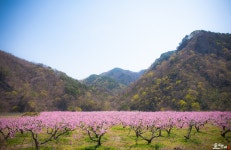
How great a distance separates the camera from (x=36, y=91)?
87.8 meters

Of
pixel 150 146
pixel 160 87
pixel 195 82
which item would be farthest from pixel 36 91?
pixel 150 146

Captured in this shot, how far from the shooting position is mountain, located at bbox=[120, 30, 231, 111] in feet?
214

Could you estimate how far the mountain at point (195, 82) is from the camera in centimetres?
6519

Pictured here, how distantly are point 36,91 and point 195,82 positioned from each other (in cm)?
7130

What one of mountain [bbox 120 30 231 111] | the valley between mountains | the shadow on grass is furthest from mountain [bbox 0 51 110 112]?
the shadow on grass

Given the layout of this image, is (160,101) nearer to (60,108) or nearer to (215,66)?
(215,66)

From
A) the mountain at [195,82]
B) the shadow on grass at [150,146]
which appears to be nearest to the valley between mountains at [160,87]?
the mountain at [195,82]

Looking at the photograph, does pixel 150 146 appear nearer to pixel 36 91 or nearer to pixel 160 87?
pixel 160 87

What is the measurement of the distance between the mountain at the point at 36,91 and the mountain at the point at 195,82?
872 inches

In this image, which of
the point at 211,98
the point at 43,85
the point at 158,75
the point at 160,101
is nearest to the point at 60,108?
the point at 43,85

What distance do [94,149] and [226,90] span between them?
2554 inches

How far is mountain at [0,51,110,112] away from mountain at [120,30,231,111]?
22158 mm

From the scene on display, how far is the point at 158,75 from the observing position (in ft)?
330

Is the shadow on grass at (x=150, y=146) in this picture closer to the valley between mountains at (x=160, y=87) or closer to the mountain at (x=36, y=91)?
the valley between mountains at (x=160, y=87)
